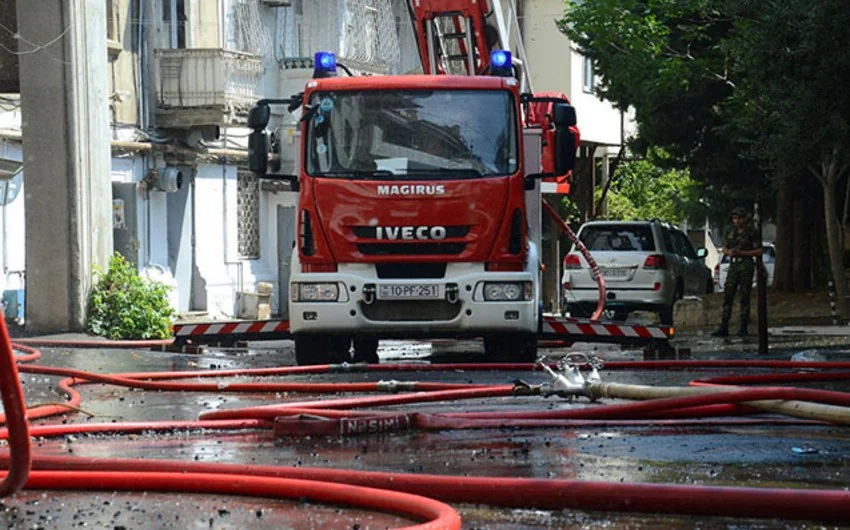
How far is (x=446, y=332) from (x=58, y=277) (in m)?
7.76

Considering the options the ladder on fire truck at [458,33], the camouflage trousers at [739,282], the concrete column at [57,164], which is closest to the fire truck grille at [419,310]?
the ladder on fire truck at [458,33]

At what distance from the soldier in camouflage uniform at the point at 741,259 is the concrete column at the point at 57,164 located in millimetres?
8198

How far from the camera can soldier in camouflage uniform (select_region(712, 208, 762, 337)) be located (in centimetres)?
2147

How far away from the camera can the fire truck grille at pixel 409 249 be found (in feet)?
48.1

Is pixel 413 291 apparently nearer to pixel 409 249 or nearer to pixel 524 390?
pixel 409 249

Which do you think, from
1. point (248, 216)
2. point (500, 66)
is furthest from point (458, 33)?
point (248, 216)

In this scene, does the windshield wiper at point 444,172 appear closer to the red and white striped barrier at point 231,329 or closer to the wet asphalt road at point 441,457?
the wet asphalt road at point 441,457

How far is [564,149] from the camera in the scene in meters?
14.7

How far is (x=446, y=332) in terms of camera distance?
14.8 m

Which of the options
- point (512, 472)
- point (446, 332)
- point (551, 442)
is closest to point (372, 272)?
point (446, 332)

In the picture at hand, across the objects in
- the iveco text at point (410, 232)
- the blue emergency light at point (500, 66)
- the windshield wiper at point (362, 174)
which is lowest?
the iveco text at point (410, 232)

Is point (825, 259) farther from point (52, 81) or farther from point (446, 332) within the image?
point (446, 332)

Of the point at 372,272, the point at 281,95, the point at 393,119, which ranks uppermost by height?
the point at 281,95

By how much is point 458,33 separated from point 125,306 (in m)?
5.58
